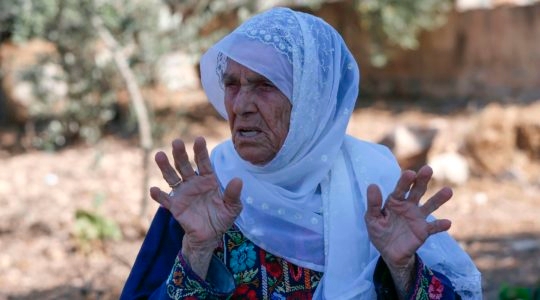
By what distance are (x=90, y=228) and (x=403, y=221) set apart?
436 centimetres

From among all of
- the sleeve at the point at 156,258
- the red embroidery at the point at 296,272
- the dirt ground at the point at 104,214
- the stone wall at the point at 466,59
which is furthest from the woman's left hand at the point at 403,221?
the stone wall at the point at 466,59

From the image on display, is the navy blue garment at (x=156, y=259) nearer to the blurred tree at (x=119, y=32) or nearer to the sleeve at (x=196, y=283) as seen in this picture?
the sleeve at (x=196, y=283)

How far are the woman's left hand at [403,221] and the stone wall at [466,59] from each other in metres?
10.0

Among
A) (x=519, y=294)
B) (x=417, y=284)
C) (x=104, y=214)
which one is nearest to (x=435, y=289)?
(x=417, y=284)

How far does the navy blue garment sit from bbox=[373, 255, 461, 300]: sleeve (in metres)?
0.49

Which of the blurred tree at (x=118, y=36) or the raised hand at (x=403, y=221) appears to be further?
the blurred tree at (x=118, y=36)

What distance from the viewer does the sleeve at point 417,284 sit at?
2143mm

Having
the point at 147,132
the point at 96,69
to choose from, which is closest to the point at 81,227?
the point at 147,132

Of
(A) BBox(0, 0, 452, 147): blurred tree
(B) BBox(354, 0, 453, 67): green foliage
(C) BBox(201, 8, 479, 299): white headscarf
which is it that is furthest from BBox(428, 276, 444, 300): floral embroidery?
(B) BBox(354, 0, 453, 67): green foliage

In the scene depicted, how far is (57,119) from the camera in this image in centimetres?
1059

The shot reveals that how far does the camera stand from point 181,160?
2.09 metres

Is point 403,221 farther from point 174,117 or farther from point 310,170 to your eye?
point 174,117

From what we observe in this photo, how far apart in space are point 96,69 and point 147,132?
3.24 meters

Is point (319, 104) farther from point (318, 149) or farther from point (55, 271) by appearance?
point (55, 271)
